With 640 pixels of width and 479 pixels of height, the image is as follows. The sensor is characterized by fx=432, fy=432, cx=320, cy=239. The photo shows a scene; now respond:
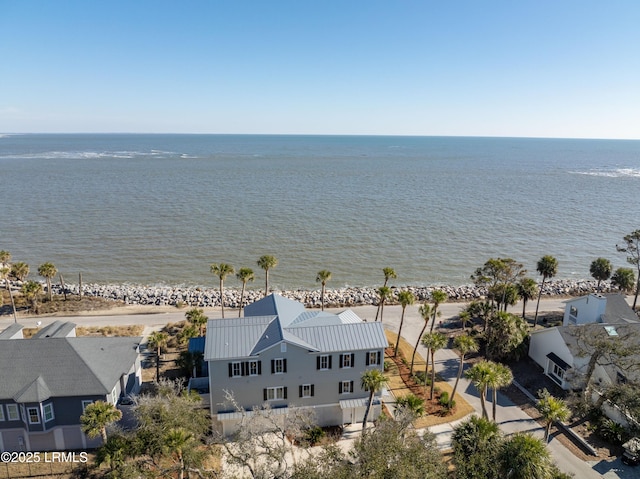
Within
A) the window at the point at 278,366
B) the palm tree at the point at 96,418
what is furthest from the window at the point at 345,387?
the palm tree at the point at 96,418

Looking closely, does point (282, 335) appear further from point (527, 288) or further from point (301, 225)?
point (301, 225)

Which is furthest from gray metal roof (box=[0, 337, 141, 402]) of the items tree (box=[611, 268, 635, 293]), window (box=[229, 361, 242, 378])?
tree (box=[611, 268, 635, 293])

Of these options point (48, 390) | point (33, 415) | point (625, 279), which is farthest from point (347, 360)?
point (625, 279)

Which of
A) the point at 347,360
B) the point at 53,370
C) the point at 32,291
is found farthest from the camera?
the point at 32,291

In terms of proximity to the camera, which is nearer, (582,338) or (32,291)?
(582,338)

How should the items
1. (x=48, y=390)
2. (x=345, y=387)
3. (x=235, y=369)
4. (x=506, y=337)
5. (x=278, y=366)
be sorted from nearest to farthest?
(x=48, y=390) → (x=235, y=369) → (x=278, y=366) → (x=345, y=387) → (x=506, y=337)

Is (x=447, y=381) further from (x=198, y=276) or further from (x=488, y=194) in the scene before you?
(x=488, y=194)
